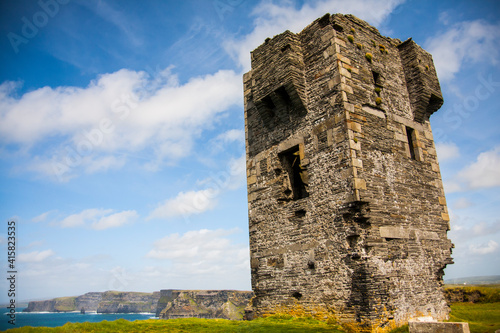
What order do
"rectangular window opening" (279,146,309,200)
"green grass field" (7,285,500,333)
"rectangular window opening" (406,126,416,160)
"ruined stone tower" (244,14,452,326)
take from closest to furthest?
1. "green grass field" (7,285,500,333)
2. "ruined stone tower" (244,14,452,326)
3. "rectangular window opening" (279,146,309,200)
4. "rectangular window opening" (406,126,416,160)

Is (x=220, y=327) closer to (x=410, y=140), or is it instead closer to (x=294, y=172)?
(x=294, y=172)

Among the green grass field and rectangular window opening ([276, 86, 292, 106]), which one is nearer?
the green grass field

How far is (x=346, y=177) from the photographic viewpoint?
917 cm

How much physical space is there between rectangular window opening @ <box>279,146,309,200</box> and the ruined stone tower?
0.12 ft

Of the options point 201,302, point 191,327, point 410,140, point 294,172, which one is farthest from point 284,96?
point 201,302

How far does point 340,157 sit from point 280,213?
2.79 metres

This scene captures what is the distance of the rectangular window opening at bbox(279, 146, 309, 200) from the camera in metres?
11.0

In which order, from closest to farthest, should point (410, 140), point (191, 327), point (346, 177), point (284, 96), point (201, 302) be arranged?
point (191, 327) → point (346, 177) → point (284, 96) → point (410, 140) → point (201, 302)

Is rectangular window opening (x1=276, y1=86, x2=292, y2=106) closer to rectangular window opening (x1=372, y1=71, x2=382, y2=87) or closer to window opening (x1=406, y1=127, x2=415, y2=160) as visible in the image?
rectangular window opening (x1=372, y1=71, x2=382, y2=87)

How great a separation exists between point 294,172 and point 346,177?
2.60 metres

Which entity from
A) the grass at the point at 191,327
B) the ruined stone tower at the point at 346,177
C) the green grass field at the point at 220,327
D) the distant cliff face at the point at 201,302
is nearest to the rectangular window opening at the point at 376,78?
the ruined stone tower at the point at 346,177

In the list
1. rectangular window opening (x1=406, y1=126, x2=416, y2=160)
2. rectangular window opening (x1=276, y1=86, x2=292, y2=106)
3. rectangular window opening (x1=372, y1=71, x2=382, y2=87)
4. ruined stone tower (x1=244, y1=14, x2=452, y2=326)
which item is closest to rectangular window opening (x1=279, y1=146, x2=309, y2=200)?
ruined stone tower (x1=244, y1=14, x2=452, y2=326)

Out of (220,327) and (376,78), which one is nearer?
(220,327)

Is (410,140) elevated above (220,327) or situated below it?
above
